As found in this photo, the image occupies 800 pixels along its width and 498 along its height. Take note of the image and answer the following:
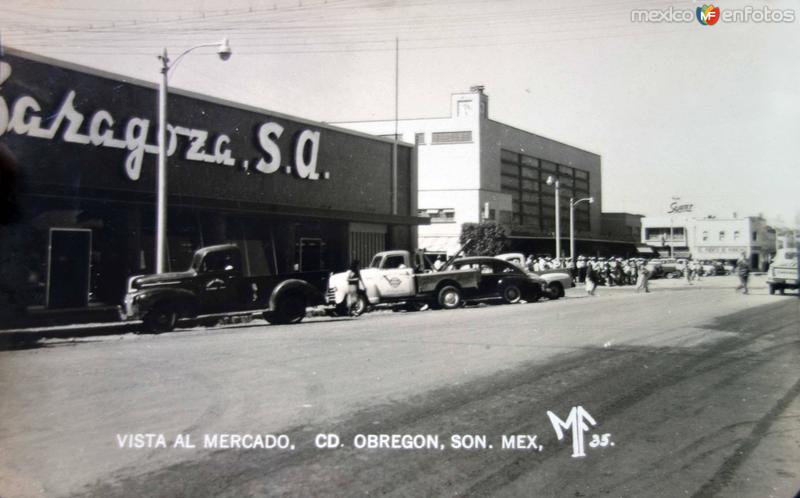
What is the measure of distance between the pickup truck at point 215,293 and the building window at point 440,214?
124 cm

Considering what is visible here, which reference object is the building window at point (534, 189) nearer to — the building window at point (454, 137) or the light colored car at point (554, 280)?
the light colored car at point (554, 280)

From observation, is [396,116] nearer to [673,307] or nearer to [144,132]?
[144,132]

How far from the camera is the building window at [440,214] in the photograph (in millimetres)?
6284

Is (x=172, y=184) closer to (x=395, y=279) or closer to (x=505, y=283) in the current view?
(x=395, y=279)

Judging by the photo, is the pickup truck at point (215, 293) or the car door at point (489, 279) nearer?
the pickup truck at point (215, 293)

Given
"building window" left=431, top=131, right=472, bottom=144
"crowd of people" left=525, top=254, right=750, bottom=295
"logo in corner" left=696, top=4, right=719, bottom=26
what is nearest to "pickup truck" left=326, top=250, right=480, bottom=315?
"building window" left=431, top=131, right=472, bottom=144

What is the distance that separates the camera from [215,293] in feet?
18.6

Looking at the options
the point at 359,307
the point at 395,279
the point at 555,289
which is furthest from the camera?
the point at 555,289

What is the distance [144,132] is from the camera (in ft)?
14.2

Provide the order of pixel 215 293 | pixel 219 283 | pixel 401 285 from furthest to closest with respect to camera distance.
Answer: pixel 401 285 < pixel 215 293 < pixel 219 283

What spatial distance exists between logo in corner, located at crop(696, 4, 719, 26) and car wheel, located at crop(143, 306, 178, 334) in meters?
4.32

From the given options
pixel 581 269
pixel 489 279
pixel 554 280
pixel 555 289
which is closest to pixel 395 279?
pixel 489 279

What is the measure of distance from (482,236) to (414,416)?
572cm

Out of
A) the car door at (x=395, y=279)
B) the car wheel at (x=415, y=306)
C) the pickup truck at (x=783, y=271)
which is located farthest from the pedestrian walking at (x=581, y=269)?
the pickup truck at (x=783, y=271)
